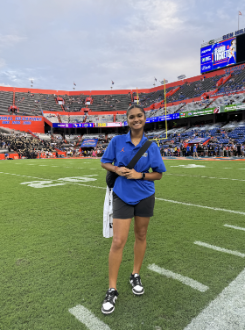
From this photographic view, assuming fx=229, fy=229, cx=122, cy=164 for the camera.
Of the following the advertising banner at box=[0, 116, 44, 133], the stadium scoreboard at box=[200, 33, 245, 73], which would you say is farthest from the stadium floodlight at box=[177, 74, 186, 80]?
the advertising banner at box=[0, 116, 44, 133]

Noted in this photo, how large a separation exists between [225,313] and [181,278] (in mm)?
514

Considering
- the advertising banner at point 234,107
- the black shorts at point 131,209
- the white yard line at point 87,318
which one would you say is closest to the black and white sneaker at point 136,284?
the white yard line at point 87,318

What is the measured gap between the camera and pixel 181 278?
225 cm

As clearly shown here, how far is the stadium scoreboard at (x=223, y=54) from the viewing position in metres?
38.0

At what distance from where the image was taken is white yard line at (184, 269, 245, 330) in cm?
166

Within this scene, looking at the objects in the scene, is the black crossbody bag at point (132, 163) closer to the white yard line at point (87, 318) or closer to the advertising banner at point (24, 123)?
the white yard line at point (87, 318)

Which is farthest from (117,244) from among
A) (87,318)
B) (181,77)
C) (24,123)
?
(181,77)

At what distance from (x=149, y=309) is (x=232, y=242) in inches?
67.0

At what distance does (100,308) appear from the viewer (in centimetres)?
186

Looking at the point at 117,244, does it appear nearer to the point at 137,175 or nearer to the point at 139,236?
the point at 139,236

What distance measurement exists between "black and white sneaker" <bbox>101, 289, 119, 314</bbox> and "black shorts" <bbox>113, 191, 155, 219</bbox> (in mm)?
626

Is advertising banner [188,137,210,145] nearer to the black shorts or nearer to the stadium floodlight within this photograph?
→ the stadium floodlight

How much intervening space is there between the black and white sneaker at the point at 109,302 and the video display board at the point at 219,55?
45.7 metres

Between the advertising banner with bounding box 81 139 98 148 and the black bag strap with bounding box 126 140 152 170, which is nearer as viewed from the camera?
the black bag strap with bounding box 126 140 152 170
